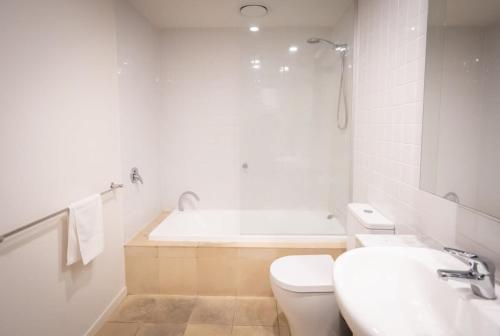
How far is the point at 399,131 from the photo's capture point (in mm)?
1656

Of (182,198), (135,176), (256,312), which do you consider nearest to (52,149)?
(135,176)

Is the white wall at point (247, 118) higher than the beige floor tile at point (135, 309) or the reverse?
higher

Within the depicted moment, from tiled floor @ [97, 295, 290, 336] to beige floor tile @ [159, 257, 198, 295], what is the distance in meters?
0.07

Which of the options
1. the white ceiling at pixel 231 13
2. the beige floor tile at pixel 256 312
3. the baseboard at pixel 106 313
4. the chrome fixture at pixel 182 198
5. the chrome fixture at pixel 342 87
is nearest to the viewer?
the baseboard at pixel 106 313

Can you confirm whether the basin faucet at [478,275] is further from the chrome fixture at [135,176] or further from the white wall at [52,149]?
the chrome fixture at [135,176]

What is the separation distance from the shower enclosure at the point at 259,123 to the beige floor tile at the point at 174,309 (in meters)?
0.77

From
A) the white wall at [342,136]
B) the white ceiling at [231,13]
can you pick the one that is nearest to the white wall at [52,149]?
the white ceiling at [231,13]

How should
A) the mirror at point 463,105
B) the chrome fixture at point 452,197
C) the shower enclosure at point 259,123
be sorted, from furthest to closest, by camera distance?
the shower enclosure at point 259,123 → the chrome fixture at point 452,197 → the mirror at point 463,105

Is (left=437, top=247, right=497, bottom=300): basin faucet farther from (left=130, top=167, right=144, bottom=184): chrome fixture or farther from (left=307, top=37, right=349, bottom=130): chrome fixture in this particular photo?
(left=130, top=167, right=144, bottom=184): chrome fixture

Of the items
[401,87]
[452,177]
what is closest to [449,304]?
[452,177]

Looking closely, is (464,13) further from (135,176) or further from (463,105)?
(135,176)

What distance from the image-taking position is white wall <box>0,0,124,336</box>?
1271 mm

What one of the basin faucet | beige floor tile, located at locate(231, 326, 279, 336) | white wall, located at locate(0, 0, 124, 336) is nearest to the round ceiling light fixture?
white wall, located at locate(0, 0, 124, 336)

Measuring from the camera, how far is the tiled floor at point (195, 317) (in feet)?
6.41
